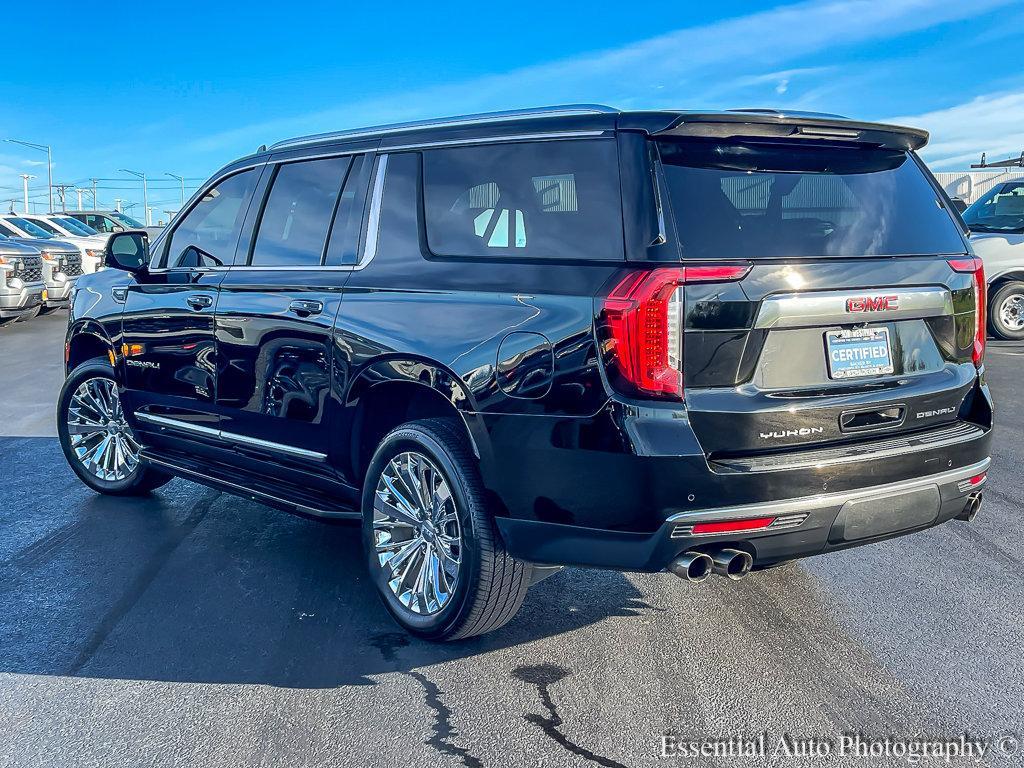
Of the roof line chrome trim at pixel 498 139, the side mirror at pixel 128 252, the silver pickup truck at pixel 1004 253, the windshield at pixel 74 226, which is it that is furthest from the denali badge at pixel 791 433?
the windshield at pixel 74 226

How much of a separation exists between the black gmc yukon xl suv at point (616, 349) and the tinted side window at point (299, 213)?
0.03 meters

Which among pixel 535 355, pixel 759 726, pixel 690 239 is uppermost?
pixel 690 239

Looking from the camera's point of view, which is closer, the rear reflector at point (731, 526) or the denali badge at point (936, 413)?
the rear reflector at point (731, 526)

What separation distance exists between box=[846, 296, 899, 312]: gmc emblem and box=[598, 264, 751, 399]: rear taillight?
1.64 feet

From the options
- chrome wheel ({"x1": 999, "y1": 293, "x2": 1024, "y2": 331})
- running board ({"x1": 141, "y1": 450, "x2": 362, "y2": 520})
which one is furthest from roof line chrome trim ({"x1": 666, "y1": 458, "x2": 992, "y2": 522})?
chrome wheel ({"x1": 999, "y1": 293, "x2": 1024, "y2": 331})

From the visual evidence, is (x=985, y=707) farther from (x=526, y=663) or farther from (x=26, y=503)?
(x=26, y=503)

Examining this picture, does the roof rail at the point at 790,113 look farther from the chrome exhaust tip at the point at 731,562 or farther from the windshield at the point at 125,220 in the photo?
the windshield at the point at 125,220

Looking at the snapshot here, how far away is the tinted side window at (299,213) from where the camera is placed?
467cm

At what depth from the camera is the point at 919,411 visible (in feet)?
12.2

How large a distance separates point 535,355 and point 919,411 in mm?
1450

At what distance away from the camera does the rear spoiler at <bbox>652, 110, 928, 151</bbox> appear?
135 inches

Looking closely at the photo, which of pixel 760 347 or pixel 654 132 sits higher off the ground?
pixel 654 132

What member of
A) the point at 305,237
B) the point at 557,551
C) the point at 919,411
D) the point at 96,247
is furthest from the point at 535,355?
the point at 96,247

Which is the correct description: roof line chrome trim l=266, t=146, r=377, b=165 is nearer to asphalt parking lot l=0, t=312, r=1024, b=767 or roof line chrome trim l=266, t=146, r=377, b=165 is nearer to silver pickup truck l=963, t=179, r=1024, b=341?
asphalt parking lot l=0, t=312, r=1024, b=767
